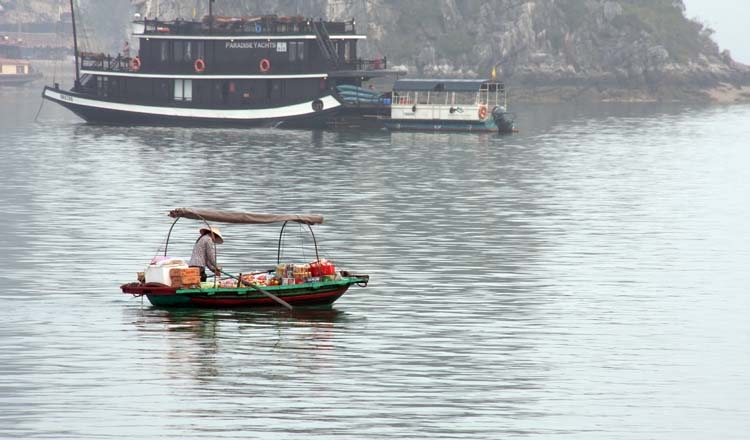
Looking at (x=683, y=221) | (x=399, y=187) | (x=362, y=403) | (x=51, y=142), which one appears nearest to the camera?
(x=362, y=403)

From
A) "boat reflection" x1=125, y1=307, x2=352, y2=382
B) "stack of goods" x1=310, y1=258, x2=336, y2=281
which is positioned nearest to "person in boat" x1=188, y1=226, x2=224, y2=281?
"boat reflection" x1=125, y1=307, x2=352, y2=382

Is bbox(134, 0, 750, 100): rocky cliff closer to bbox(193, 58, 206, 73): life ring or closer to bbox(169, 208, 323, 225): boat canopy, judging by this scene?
bbox(193, 58, 206, 73): life ring

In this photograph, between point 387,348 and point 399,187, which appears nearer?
point 387,348

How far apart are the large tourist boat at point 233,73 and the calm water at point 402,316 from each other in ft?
95.6

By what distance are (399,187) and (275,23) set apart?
40.5 metres

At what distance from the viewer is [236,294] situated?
32.4m

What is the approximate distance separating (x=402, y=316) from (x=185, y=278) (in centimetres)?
536

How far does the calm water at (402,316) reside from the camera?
79.3ft

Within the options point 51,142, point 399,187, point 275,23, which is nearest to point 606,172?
point 399,187

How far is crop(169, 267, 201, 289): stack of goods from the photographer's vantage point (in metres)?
32.4

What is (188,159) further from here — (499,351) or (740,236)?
(499,351)

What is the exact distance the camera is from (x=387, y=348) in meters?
29.3

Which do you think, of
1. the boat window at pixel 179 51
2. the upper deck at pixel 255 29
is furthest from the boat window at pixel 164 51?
the boat window at pixel 179 51

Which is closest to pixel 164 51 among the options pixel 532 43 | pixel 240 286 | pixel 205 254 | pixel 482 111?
pixel 482 111
